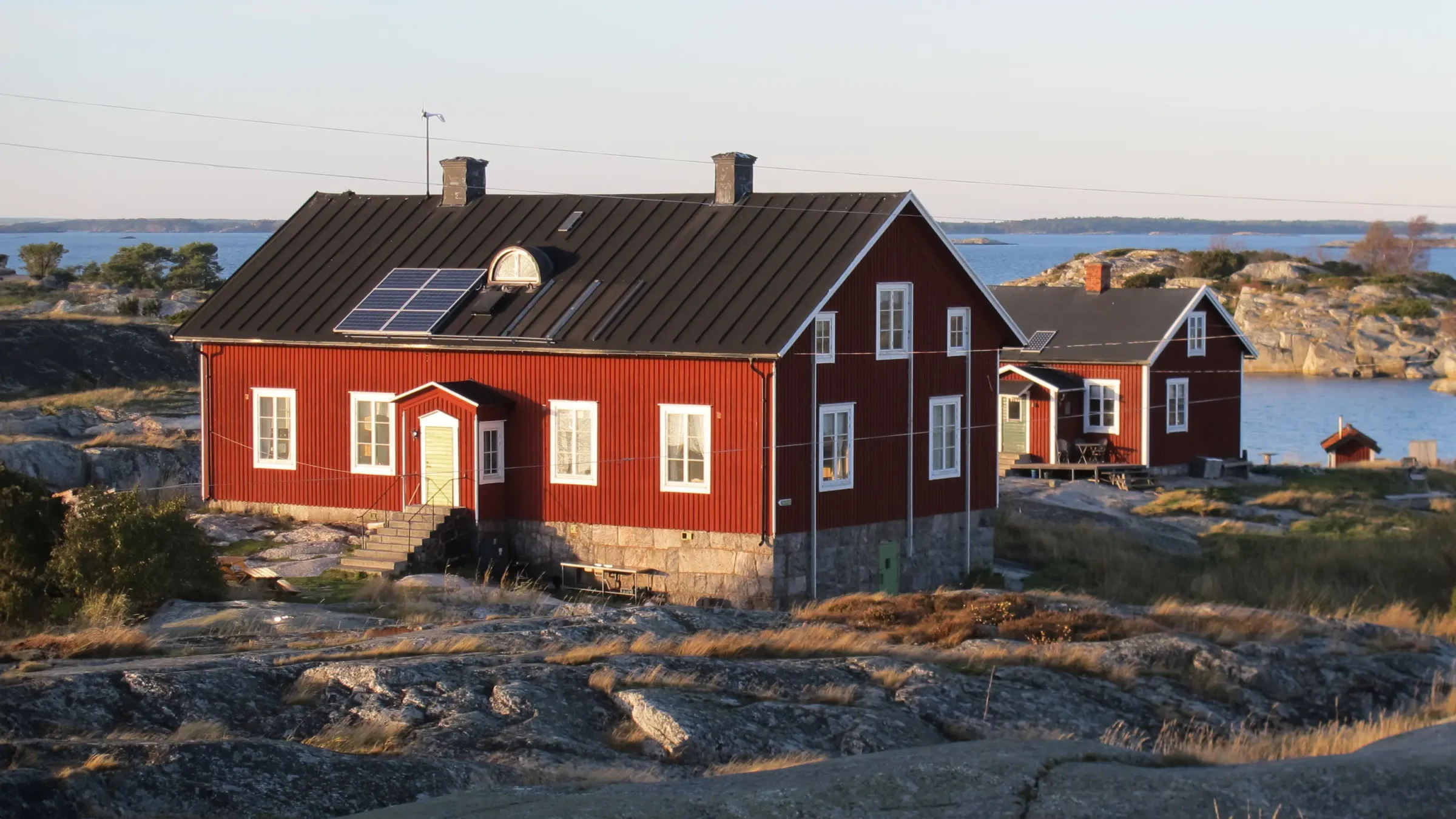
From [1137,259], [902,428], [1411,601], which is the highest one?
[1137,259]

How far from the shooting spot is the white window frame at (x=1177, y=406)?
4988cm

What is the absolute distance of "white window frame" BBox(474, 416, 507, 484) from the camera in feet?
98.7

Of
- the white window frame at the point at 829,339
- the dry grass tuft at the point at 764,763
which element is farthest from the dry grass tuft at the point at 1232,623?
the dry grass tuft at the point at 764,763

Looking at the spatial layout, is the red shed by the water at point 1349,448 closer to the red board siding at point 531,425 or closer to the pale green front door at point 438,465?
the red board siding at point 531,425

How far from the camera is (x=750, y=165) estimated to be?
3259 cm

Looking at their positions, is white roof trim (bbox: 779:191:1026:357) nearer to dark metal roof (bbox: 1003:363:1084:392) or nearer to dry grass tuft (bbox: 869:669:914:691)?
dry grass tuft (bbox: 869:669:914:691)

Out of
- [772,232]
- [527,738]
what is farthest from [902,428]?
[527,738]

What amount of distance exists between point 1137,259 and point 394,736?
11835 cm

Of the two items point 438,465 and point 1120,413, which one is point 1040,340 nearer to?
point 1120,413

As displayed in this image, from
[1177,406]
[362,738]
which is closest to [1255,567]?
[1177,406]

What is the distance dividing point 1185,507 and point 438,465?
69.5 ft

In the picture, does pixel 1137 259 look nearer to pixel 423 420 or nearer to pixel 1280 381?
pixel 1280 381

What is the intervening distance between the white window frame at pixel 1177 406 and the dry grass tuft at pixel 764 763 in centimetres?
3744

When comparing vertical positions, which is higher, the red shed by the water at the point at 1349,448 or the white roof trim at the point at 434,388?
the white roof trim at the point at 434,388
